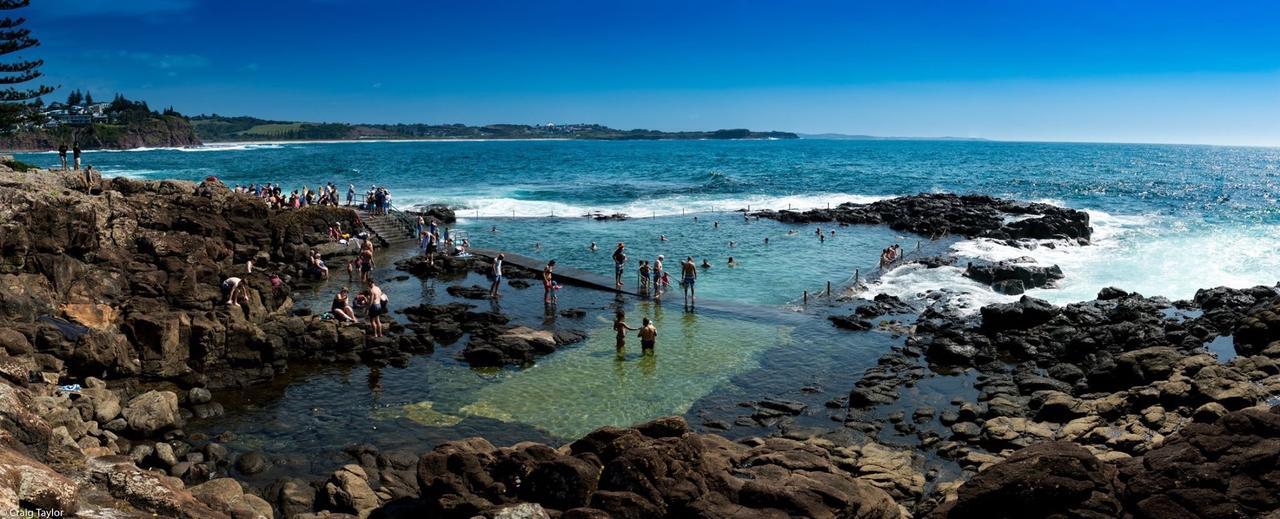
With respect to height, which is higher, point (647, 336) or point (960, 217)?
point (960, 217)

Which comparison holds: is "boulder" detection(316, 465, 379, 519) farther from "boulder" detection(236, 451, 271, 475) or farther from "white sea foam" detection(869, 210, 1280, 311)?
"white sea foam" detection(869, 210, 1280, 311)

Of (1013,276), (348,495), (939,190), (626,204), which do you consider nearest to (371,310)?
(348,495)

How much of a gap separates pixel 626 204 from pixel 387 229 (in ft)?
90.9

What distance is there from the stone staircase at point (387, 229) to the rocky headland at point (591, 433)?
7966 mm

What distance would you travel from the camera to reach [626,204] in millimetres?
64750

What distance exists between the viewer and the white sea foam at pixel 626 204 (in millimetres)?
57600

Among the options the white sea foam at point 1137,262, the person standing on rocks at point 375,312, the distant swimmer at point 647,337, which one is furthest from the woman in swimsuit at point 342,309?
the white sea foam at point 1137,262

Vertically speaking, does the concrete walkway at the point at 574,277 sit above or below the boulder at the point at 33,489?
below

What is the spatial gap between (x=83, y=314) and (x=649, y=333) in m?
14.1

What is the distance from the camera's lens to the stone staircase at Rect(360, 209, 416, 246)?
38.8 m

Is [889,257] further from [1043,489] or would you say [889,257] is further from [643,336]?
[1043,489]

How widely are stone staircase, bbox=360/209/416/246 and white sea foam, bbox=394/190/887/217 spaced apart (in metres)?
13.1

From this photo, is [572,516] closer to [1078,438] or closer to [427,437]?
[427,437]

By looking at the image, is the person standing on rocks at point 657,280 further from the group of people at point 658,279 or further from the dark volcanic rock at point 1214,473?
the dark volcanic rock at point 1214,473
